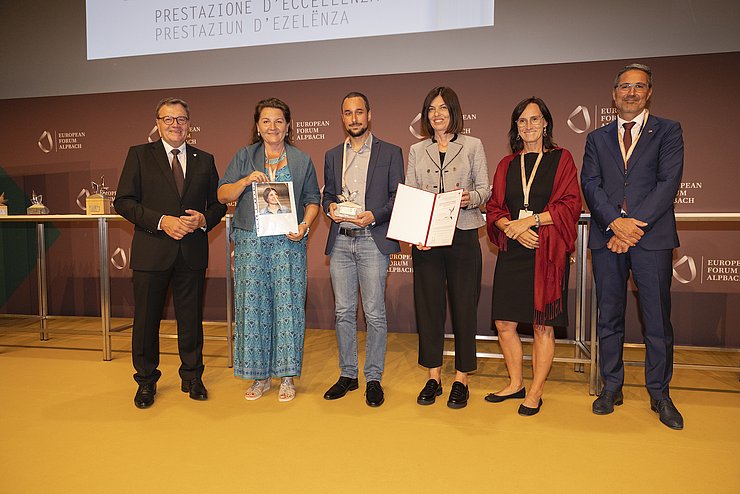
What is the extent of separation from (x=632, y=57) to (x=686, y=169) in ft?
3.54

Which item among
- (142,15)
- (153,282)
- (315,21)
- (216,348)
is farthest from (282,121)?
(142,15)

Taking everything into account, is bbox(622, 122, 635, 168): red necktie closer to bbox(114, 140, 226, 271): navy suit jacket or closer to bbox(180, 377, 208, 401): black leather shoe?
bbox(114, 140, 226, 271): navy suit jacket

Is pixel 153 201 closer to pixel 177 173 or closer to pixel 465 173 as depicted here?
pixel 177 173

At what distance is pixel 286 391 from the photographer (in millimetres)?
2965

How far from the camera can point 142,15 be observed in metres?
4.56

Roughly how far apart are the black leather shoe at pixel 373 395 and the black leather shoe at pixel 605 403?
1188mm

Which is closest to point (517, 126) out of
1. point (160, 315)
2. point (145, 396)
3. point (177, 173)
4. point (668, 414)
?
point (668, 414)

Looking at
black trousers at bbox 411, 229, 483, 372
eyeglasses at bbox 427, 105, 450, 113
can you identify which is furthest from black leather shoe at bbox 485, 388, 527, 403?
eyeglasses at bbox 427, 105, 450, 113

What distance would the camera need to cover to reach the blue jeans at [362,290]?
2.87 meters

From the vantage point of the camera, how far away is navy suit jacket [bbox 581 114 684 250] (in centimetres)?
260

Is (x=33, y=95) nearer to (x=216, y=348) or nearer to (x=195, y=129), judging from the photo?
(x=195, y=129)

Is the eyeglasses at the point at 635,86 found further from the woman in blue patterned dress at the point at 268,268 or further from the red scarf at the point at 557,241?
the woman in blue patterned dress at the point at 268,268

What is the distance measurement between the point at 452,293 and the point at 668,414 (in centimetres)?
127

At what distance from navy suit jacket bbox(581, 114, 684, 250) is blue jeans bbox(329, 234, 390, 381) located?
1219mm
